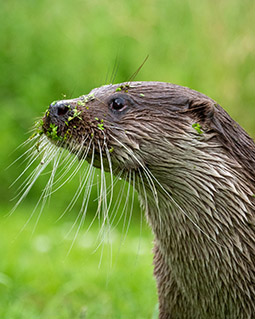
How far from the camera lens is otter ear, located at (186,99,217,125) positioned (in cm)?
247

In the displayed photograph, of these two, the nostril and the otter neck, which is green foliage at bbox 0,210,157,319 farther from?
the nostril

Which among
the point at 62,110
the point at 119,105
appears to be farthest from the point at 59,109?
the point at 119,105

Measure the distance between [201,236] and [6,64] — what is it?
4426mm

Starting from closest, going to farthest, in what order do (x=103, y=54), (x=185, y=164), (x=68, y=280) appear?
(x=185, y=164)
(x=68, y=280)
(x=103, y=54)

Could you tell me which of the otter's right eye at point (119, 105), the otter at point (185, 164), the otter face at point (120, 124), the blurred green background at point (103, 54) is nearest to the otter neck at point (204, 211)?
the otter at point (185, 164)

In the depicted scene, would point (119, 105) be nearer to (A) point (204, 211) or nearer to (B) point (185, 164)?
(B) point (185, 164)

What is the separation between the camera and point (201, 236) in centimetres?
247

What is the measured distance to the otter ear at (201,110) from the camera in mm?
2471

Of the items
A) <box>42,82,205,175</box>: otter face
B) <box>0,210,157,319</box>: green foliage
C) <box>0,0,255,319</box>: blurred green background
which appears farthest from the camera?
<box>0,0,255,319</box>: blurred green background

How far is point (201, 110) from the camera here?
248 centimetres

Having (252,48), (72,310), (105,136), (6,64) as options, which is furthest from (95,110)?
(6,64)

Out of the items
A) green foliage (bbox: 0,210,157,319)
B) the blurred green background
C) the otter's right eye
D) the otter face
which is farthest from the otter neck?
the blurred green background

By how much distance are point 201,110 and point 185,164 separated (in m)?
0.21

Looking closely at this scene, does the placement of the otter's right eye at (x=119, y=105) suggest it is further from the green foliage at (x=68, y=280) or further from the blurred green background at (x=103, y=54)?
the blurred green background at (x=103, y=54)
